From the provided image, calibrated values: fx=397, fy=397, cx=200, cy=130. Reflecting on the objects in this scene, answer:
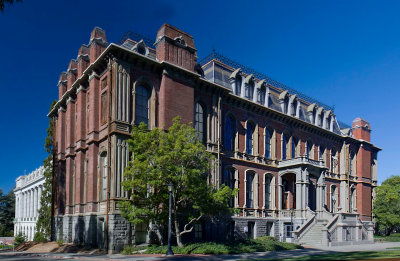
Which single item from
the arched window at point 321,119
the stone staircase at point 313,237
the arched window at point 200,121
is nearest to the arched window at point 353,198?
the arched window at point 321,119

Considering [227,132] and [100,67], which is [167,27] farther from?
[227,132]

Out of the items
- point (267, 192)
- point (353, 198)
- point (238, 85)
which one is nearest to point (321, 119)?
point (353, 198)

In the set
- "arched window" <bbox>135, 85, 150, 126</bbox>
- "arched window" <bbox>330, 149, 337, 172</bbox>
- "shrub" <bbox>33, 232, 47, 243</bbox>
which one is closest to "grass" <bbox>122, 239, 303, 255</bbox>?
"arched window" <bbox>135, 85, 150, 126</bbox>

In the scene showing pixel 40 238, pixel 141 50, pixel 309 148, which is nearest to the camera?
pixel 141 50

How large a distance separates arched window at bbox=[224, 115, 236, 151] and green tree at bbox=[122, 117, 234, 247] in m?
10.5

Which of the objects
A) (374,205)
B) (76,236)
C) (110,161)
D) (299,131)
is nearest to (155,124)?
(110,161)

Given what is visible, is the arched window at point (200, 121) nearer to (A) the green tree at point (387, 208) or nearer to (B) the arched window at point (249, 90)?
(B) the arched window at point (249, 90)

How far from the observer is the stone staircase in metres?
33.1

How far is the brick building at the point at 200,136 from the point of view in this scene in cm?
2812

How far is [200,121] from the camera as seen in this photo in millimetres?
33719

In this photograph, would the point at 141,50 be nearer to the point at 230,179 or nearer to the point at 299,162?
the point at 230,179

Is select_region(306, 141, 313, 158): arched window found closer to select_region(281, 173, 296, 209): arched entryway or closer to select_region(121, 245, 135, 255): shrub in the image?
select_region(281, 173, 296, 209): arched entryway

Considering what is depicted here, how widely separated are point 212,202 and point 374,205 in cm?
3616

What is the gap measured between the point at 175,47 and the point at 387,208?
36515 mm
